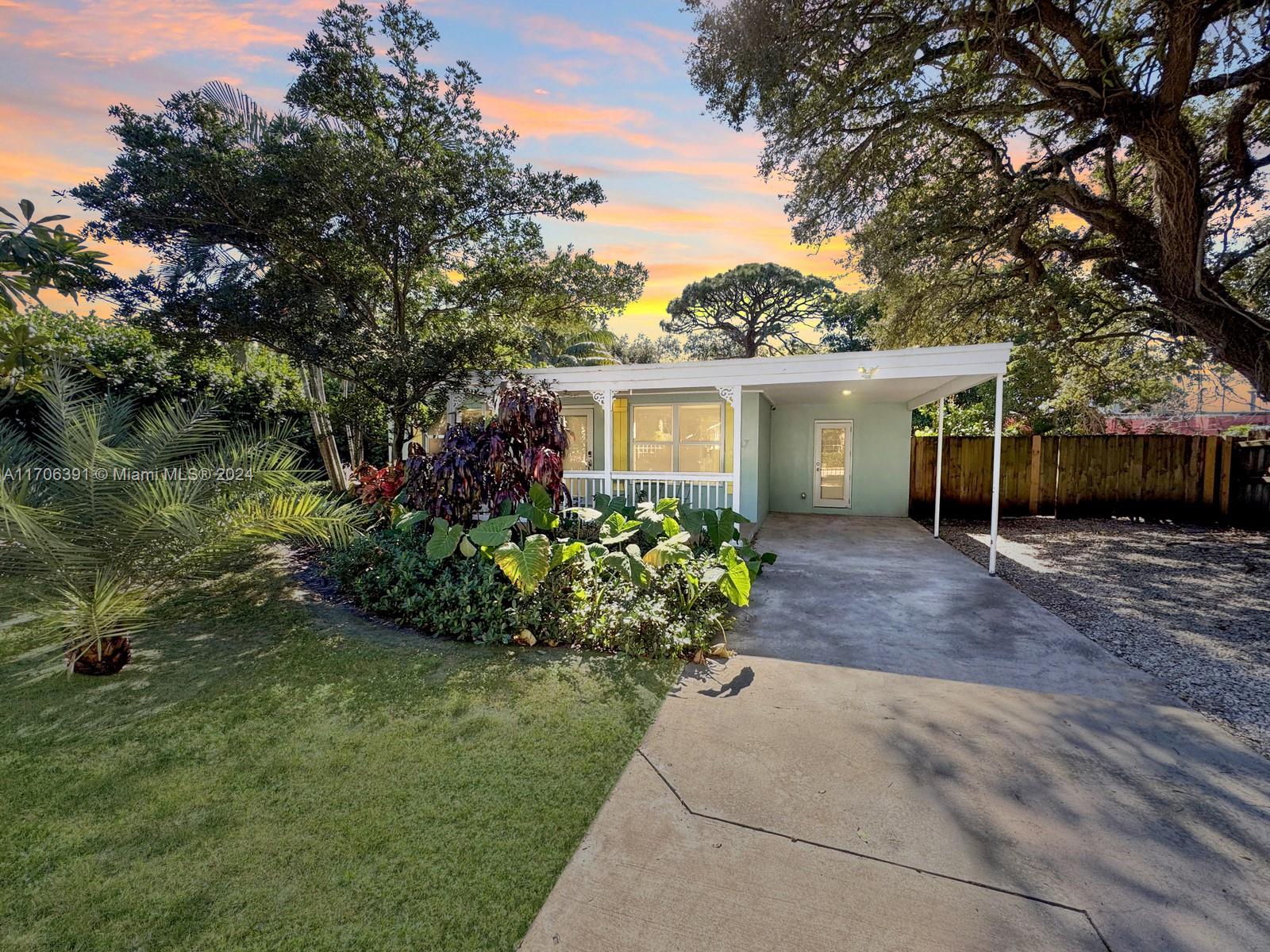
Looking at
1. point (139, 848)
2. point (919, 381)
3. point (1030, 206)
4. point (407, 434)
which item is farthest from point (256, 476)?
point (1030, 206)

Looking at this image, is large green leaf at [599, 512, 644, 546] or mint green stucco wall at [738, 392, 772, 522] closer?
large green leaf at [599, 512, 644, 546]

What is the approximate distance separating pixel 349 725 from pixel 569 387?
534cm

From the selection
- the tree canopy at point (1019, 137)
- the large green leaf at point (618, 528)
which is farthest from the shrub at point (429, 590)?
the tree canopy at point (1019, 137)

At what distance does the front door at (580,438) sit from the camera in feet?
33.8

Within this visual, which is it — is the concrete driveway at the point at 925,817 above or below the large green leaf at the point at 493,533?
below

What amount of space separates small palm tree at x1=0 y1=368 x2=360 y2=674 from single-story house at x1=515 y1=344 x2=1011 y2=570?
13.0 feet

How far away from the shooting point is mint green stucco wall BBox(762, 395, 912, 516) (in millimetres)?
10281

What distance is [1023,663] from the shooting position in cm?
380

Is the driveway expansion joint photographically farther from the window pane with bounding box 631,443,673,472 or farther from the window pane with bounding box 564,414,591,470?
the window pane with bounding box 564,414,591,470

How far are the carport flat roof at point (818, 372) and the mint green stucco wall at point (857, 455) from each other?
6.44ft

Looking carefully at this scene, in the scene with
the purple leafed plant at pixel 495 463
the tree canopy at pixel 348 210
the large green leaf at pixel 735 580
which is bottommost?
the large green leaf at pixel 735 580

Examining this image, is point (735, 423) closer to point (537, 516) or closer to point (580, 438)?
point (537, 516)

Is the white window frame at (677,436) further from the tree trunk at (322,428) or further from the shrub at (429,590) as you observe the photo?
the shrub at (429,590)

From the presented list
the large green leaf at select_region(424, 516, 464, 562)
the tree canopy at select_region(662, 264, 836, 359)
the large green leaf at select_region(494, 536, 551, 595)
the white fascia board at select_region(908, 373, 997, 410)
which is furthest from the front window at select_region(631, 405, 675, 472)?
the tree canopy at select_region(662, 264, 836, 359)
